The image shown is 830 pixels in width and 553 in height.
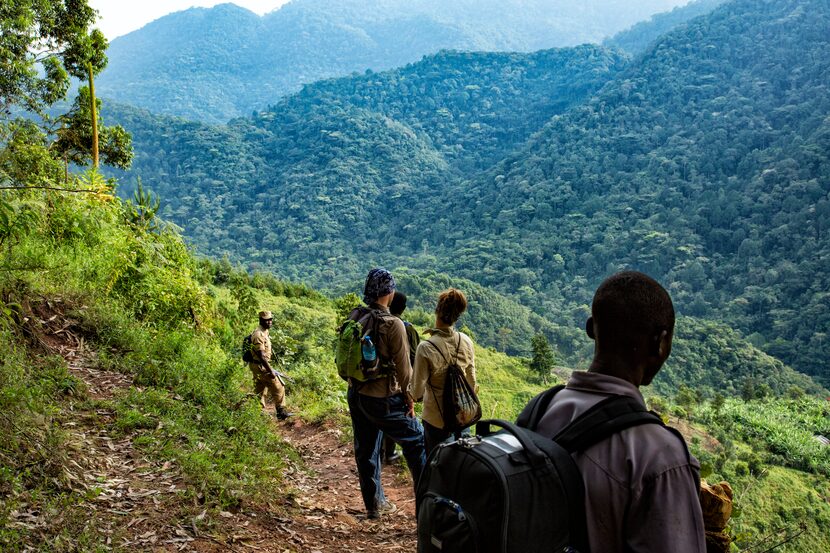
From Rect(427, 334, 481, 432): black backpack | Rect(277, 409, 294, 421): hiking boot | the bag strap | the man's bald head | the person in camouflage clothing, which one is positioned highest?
the man's bald head

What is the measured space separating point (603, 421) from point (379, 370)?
247 cm

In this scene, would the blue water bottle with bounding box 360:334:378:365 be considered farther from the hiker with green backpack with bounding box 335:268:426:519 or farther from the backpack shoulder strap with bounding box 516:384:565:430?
the backpack shoulder strap with bounding box 516:384:565:430

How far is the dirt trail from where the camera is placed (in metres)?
3.05

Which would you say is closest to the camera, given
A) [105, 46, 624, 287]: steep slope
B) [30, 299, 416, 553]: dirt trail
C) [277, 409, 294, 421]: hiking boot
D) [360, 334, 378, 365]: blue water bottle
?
[30, 299, 416, 553]: dirt trail

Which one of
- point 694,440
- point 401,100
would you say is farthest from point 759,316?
point 401,100

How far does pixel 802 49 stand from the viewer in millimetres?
102625

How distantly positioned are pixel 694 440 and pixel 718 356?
Answer: 3260 centimetres

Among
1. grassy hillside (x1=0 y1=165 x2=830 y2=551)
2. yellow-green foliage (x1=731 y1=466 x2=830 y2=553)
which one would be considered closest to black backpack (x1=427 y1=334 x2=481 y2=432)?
grassy hillside (x1=0 y1=165 x2=830 y2=551)

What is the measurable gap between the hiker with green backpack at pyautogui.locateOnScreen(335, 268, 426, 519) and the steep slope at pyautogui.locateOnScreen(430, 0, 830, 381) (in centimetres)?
5642

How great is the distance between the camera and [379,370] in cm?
365

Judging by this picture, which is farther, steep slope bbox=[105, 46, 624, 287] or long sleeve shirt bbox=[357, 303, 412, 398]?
steep slope bbox=[105, 46, 624, 287]

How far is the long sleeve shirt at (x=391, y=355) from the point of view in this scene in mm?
3648

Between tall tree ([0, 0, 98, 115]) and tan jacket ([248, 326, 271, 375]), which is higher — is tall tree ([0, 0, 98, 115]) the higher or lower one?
the higher one

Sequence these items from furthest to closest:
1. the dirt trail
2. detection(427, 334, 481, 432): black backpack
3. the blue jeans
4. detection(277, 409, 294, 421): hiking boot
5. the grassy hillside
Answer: detection(277, 409, 294, 421): hiking boot
the blue jeans
detection(427, 334, 481, 432): black backpack
the grassy hillside
the dirt trail
